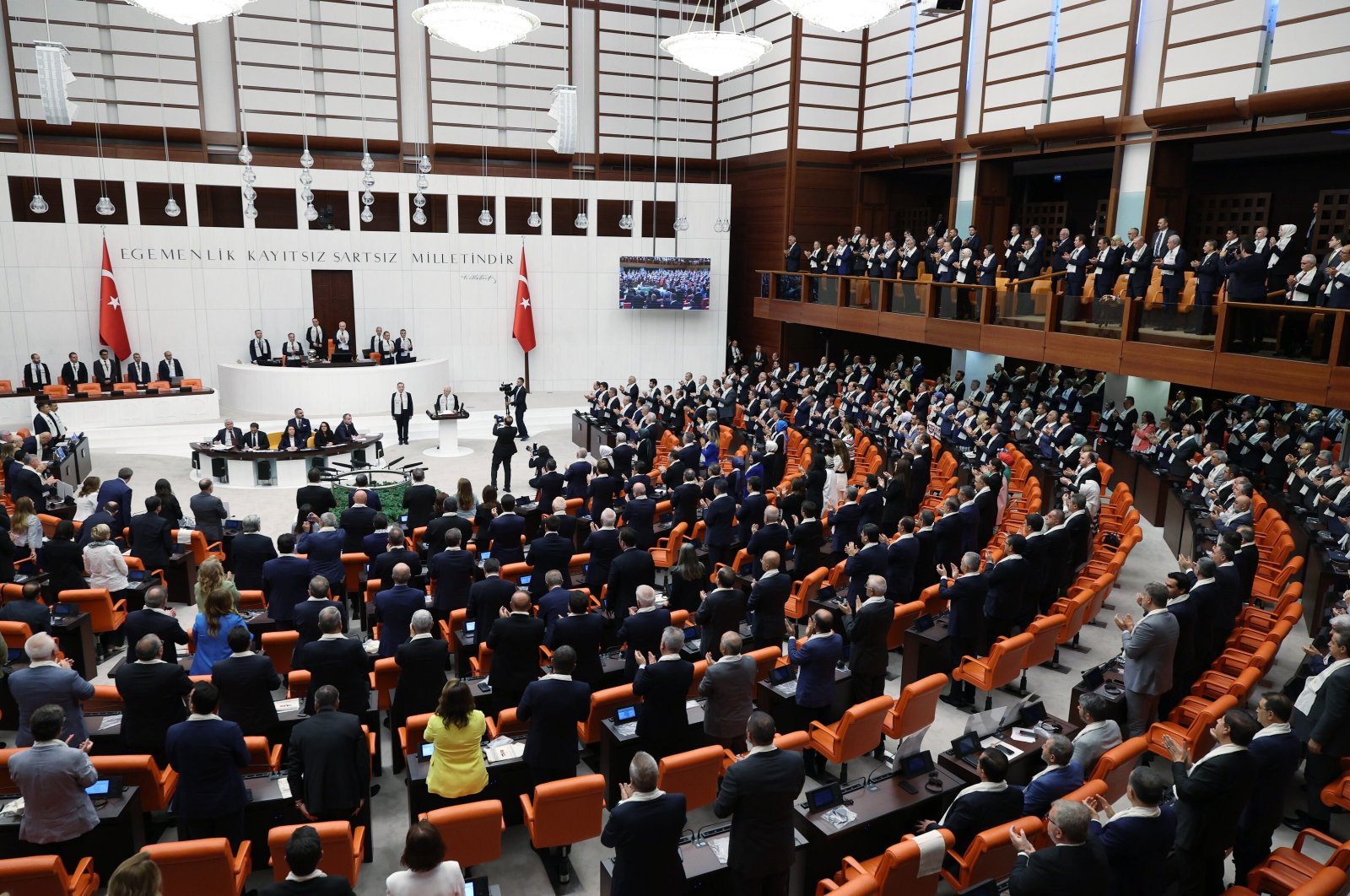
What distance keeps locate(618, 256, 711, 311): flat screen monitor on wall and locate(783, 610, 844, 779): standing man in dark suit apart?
19.1 m

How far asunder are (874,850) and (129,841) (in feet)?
13.8

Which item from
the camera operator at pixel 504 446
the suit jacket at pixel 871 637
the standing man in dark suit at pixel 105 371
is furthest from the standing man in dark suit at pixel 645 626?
the standing man in dark suit at pixel 105 371

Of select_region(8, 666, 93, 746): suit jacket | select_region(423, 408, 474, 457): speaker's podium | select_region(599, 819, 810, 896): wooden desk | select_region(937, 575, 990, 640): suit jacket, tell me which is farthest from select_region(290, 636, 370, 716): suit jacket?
select_region(423, 408, 474, 457): speaker's podium

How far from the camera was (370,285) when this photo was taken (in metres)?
23.0

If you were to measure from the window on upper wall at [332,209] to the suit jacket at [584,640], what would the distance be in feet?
63.7

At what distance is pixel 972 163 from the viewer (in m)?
19.8

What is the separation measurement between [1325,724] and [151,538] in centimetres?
1046

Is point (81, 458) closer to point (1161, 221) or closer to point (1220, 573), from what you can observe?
point (1220, 573)

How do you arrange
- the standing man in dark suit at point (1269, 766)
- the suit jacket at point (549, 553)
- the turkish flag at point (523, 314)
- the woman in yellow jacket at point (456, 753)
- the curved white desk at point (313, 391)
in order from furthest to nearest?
the turkish flag at point (523, 314), the curved white desk at point (313, 391), the suit jacket at point (549, 553), the woman in yellow jacket at point (456, 753), the standing man in dark suit at point (1269, 766)

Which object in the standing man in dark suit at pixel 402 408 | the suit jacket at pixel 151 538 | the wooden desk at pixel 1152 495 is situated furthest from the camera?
the standing man in dark suit at pixel 402 408

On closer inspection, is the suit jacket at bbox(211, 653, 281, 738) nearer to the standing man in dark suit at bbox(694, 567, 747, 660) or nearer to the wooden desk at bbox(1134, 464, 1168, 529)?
the standing man in dark suit at bbox(694, 567, 747, 660)

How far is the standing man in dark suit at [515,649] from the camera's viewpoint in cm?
618

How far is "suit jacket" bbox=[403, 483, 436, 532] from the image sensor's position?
10878mm

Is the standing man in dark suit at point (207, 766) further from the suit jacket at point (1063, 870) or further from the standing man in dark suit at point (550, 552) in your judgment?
the suit jacket at point (1063, 870)
